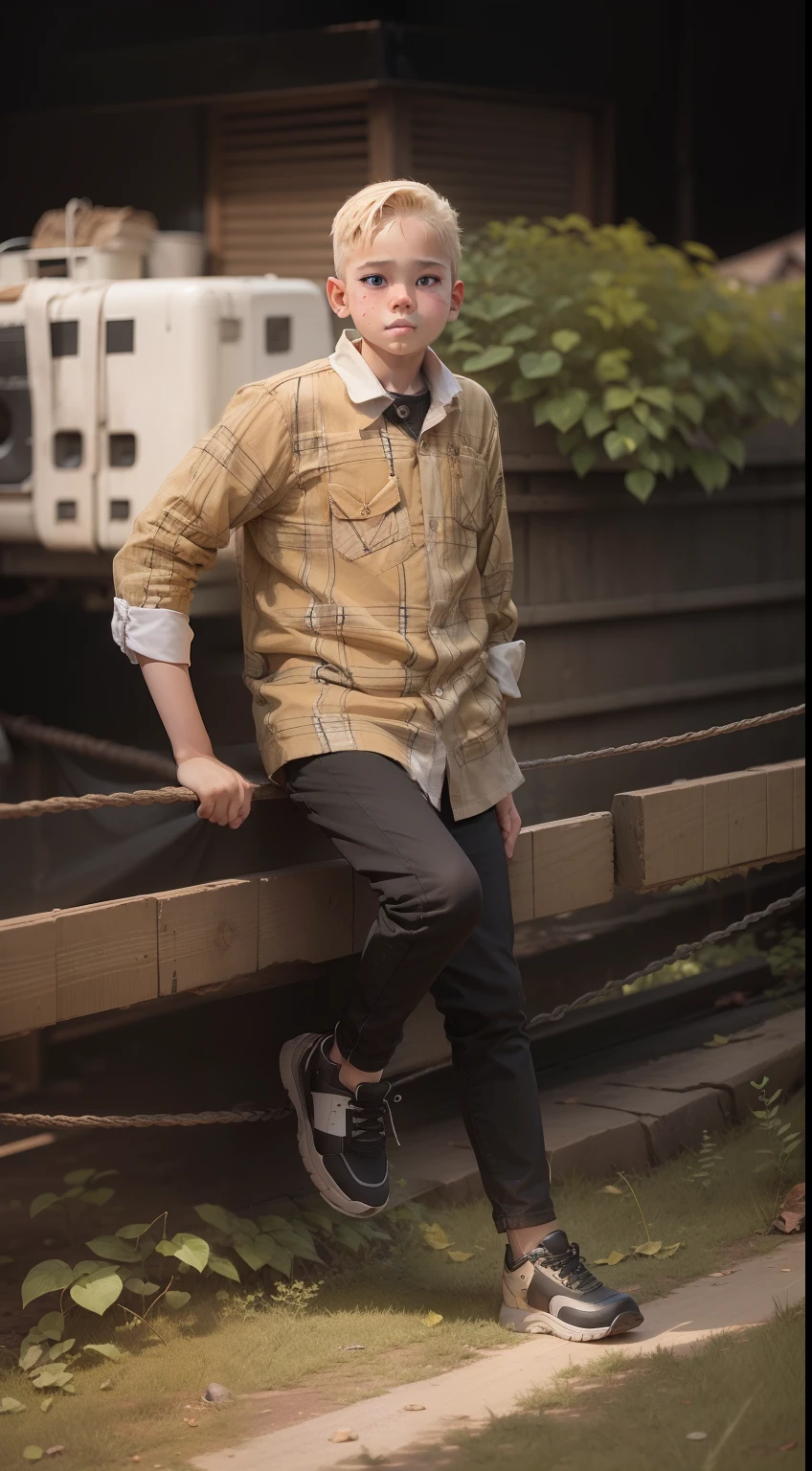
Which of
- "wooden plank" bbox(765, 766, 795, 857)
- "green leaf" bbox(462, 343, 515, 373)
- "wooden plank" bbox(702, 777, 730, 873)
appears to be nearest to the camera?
"wooden plank" bbox(702, 777, 730, 873)

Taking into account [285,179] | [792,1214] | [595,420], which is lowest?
[792,1214]

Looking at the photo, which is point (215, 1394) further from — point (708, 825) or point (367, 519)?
point (708, 825)

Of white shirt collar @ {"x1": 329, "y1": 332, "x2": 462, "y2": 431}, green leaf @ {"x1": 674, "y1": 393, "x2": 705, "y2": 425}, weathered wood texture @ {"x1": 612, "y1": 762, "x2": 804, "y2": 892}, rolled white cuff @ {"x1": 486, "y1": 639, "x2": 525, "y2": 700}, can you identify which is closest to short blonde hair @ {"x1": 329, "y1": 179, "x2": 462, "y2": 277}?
white shirt collar @ {"x1": 329, "y1": 332, "x2": 462, "y2": 431}

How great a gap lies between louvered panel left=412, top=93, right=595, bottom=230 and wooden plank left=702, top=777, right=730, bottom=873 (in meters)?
3.41

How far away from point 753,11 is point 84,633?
4.73 m

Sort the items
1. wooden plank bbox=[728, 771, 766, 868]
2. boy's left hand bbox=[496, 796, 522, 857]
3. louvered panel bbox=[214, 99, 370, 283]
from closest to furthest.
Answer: boy's left hand bbox=[496, 796, 522, 857] < wooden plank bbox=[728, 771, 766, 868] < louvered panel bbox=[214, 99, 370, 283]

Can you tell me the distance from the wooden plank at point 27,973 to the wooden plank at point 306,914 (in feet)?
1.50

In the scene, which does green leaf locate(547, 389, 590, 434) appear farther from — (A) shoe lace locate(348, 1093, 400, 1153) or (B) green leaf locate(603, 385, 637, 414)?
(A) shoe lace locate(348, 1093, 400, 1153)

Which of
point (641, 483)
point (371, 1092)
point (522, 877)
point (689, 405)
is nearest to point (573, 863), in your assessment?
point (522, 877)

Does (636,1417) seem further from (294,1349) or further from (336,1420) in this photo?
(294,1349)

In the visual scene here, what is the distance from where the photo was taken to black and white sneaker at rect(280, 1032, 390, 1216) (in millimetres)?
2969

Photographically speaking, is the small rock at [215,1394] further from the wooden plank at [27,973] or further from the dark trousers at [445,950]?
the wooden plank at [27,973]

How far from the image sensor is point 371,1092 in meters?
2.96

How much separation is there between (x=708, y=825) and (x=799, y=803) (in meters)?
0.44
